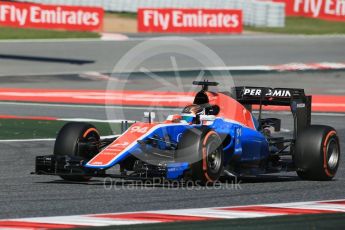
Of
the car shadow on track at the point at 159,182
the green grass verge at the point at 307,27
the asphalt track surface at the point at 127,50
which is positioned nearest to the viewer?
the car shadow on track at the point at 159,182

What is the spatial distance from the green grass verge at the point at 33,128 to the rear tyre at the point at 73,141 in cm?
528

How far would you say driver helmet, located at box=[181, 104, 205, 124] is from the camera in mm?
11875

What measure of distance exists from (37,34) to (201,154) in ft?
94.6

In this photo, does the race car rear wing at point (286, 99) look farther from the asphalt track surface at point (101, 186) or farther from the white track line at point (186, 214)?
the white track line at point (186, 214)

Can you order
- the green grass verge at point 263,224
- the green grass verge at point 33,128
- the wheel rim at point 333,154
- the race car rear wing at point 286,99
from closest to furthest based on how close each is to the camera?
the green grass verge at point 263,224
the wheel rim at point 333,154
the race car rear wing at point 286,99
the green grass verge at point 33,128

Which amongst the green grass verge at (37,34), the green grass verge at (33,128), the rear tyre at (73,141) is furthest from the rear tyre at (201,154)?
the green grass verge at (37,34)

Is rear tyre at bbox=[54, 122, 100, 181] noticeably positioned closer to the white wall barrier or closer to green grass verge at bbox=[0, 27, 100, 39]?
green grass verge at bbox=[0, 27, 100, 39]

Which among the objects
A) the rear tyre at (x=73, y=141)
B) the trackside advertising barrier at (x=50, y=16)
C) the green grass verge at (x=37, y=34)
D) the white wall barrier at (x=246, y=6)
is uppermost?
the white wall barrier at (x=246, y=6)

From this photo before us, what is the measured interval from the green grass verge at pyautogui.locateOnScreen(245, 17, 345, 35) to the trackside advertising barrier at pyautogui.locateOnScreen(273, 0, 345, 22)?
1.37ft

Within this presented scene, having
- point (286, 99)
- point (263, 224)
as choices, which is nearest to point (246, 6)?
point (286, 99)

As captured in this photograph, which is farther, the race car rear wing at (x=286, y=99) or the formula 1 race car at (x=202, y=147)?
the race car rear wing at (x=286, y=99)

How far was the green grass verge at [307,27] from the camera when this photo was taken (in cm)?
4503

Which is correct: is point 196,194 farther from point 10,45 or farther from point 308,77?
point 10,45

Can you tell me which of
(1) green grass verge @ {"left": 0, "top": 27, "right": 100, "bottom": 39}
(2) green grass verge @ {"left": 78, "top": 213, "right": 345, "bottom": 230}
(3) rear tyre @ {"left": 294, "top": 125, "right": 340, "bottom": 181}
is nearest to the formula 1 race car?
(3) rear tyre @ {"left": 294, "top": 125, "right": 340, "bottom": 181}
